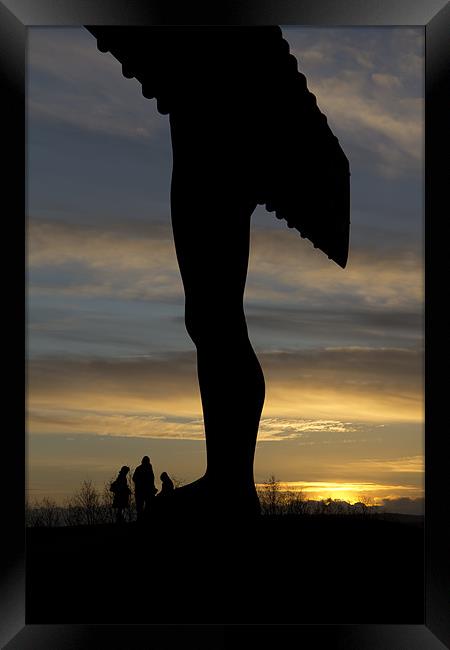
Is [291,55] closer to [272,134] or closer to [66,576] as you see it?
[272,134]

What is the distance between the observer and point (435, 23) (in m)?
3.56

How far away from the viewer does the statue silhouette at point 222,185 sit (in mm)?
5102

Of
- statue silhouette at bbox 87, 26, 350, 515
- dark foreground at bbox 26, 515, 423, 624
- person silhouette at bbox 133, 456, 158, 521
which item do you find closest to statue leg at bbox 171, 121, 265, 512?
statue silhouette at bbox 87, 26, 350, 515

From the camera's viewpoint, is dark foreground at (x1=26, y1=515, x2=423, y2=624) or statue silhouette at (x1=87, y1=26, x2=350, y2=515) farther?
statue silhouette at (x1=87, y1=26, x2=350, y2=515)

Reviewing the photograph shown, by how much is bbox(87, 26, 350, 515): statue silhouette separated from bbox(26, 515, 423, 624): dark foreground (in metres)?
0.27

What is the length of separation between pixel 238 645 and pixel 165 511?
175cm

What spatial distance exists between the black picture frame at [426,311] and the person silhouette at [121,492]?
9.16 ft

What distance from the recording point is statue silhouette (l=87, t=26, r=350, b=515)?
510cm

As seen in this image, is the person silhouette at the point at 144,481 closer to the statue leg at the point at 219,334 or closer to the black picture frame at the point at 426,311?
the statue leg at the point at 219,334

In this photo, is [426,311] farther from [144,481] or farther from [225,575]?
[144,481]

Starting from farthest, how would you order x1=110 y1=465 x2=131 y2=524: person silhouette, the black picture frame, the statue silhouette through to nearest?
x1=110 y1=465 x2=131 y2=524: person silhouette → the statue silhouette → the black picture frame

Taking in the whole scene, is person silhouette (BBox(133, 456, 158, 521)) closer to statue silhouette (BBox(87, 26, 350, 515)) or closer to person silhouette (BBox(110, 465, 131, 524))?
person silhouette (BBox(110, 465, 131, 524))

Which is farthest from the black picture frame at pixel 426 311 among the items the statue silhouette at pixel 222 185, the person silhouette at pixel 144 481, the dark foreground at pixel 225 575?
the person silhouette at pixel 144 481

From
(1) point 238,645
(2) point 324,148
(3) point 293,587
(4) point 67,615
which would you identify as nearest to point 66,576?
(4) point 67,615
